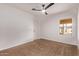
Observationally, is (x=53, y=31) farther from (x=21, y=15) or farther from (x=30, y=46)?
(x=21, y=15)

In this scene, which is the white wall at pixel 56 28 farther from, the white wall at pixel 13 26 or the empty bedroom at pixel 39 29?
the white wall at pixel 13 26

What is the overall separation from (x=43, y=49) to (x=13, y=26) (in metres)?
0.69

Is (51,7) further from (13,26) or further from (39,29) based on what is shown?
(13,26)

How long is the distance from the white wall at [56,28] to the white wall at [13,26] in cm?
29

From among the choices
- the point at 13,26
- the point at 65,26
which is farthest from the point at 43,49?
the point at 13,26

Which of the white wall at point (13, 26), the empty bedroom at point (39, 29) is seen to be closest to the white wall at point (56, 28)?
the empty bedroom at point (39, 29)

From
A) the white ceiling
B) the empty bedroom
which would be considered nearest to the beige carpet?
the empty bedroom

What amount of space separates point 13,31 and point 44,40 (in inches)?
23.8

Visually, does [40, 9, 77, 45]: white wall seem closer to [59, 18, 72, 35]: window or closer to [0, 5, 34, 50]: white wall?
[59, 18, 72, 35]: window

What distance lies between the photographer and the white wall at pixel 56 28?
1.42 m

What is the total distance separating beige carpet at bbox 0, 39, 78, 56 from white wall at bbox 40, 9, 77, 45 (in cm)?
9

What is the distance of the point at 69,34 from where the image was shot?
4.82ft

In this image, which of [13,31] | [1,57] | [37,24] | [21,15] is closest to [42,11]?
[37,24]

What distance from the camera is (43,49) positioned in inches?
59.3
